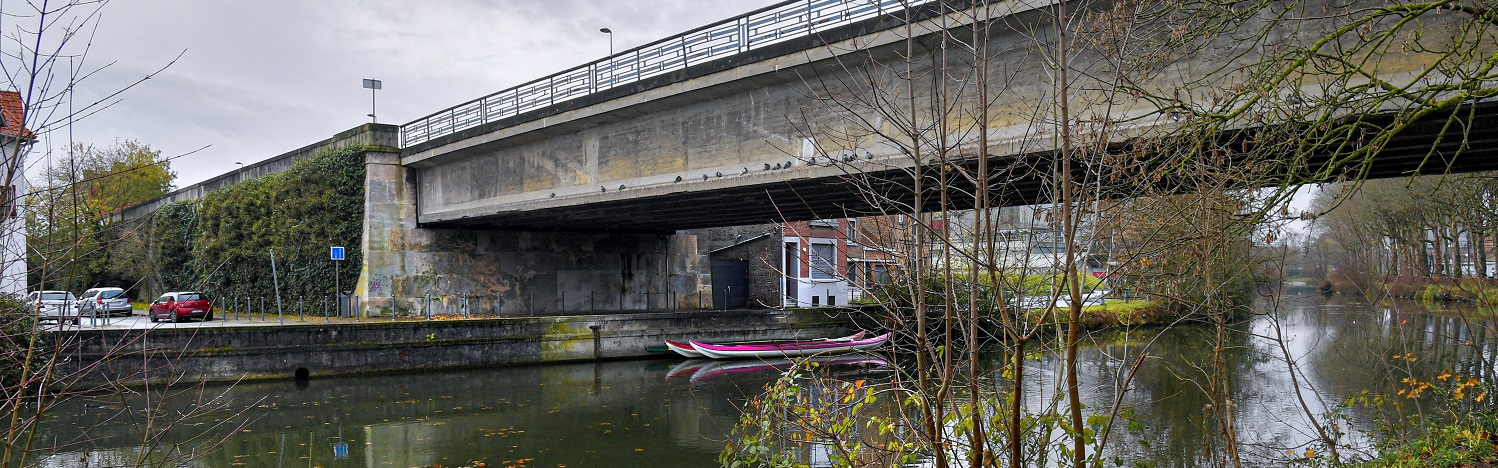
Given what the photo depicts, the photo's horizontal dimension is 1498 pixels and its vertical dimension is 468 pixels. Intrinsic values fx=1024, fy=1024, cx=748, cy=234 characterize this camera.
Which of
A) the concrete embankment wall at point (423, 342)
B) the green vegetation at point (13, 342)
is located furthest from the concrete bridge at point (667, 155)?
the green vegetation at point (13, 342)

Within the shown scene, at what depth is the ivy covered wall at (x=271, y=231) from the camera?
2662 cm

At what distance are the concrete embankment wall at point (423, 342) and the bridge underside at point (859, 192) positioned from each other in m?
2.54

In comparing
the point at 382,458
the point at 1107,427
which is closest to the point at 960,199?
the point at 382,458

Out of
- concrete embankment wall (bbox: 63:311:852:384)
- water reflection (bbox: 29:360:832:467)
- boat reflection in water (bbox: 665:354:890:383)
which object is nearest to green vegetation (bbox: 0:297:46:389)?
water reflection (bbox: 29:360:832:467)

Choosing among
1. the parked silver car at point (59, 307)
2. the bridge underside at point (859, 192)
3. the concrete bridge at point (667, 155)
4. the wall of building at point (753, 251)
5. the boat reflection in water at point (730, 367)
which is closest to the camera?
the parked silver car at point (59, 307)

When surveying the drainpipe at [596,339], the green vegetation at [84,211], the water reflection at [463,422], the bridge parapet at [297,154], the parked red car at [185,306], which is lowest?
the water reflection at [463,422]

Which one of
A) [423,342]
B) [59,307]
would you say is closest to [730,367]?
[423,342]

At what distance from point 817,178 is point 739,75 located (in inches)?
85.6

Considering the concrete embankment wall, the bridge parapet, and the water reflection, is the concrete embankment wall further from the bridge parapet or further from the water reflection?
the bridge parapet

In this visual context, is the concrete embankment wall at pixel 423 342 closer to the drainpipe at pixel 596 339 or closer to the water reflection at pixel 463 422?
the drainpipe at pixel 596 339

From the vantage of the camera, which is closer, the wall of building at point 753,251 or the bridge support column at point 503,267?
the bridge support column at point 503,267

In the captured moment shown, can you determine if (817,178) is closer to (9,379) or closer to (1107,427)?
(1107,427)

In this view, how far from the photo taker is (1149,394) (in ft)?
54.7

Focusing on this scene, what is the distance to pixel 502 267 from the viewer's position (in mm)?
28156
